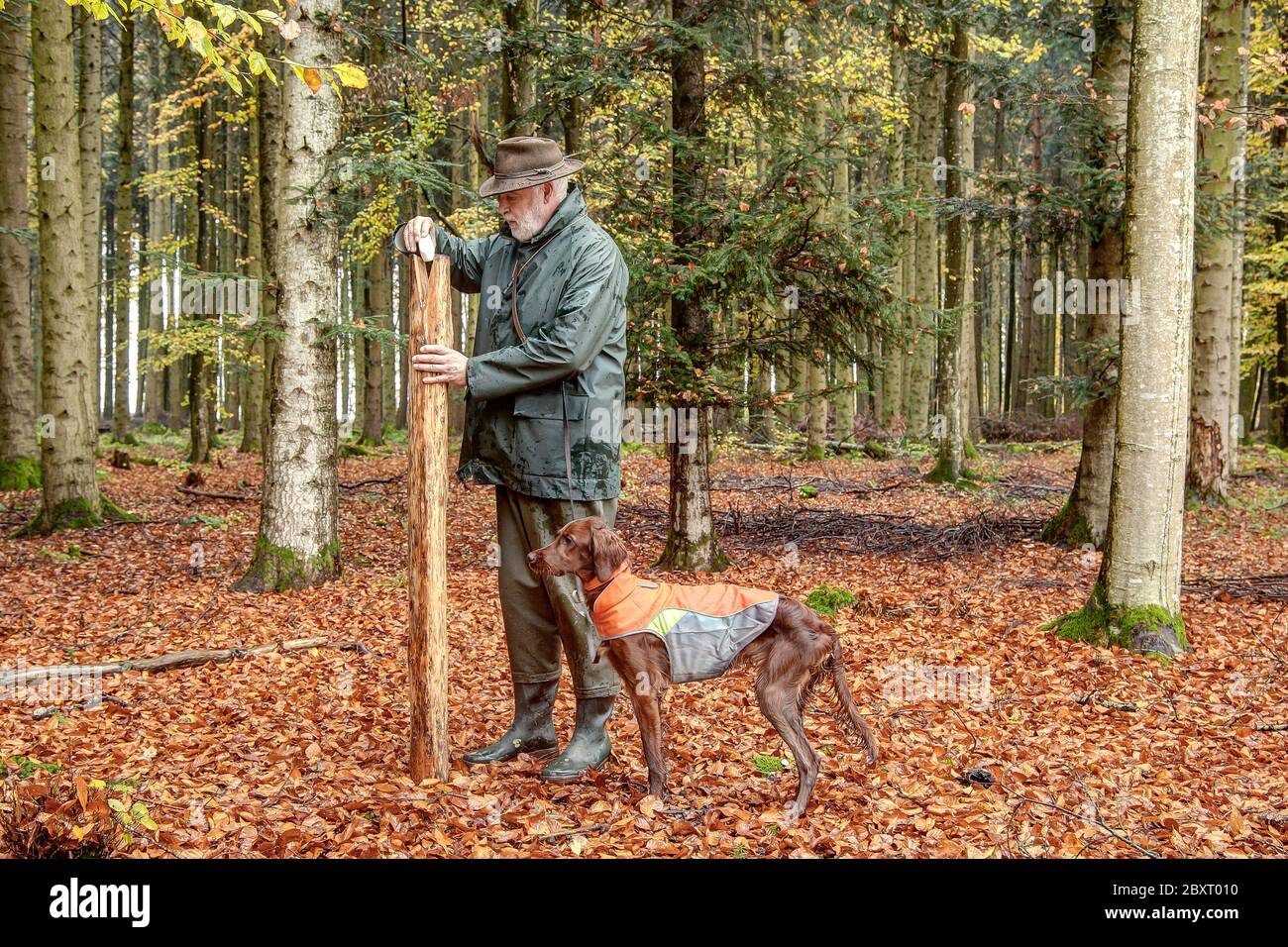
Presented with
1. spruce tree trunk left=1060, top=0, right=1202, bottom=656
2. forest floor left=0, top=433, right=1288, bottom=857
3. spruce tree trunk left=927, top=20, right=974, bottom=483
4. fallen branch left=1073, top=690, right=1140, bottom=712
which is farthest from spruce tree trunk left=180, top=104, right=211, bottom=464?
fallen branch left=1073, top=690, right=1140, bottom=712

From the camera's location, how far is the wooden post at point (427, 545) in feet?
13.8

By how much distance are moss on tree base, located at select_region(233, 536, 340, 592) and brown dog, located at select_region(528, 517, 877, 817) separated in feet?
16.2

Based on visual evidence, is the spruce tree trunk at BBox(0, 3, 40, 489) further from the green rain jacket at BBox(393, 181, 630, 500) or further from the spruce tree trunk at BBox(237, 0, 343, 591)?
the green rain jacket at BBox(393, 181, 630, 500)

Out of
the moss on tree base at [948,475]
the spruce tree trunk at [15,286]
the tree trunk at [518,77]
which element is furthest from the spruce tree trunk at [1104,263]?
the spruce tree trunk at [15,286]

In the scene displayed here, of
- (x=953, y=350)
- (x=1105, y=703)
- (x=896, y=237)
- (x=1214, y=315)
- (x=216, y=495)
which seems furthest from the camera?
(x=953, y=350)

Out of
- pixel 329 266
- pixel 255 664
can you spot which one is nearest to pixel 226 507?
pixel 329 266

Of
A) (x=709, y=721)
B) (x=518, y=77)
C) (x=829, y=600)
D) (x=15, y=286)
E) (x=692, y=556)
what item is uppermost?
(x=518, y=77)

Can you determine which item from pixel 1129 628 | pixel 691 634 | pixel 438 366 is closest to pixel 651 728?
pixel 691 634

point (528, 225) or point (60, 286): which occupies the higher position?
point (60, 286)

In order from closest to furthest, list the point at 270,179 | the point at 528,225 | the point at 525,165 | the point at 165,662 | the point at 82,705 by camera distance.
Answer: the point at 525,165 → the point at 528,225 → the point at 82,705 → the point at 165,662 → the point at 270,179

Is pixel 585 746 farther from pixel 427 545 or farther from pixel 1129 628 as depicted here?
pixel 1129 628

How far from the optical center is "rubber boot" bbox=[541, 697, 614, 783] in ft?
14.5

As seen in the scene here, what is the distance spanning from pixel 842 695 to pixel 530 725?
1608 millimetres

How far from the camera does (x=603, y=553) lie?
3.99 m
